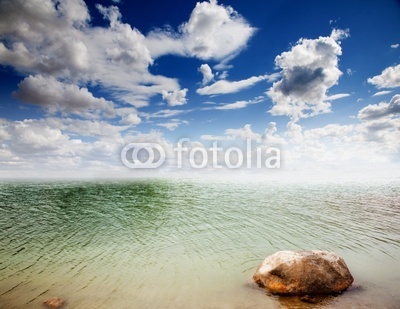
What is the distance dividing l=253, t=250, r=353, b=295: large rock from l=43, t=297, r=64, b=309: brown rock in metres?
8.94

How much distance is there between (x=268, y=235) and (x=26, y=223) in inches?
1017

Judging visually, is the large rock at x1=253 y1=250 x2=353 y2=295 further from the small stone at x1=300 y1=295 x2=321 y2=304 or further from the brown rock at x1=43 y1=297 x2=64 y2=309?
the brown rock at x1=43 y1=297 x2=64 y2=309

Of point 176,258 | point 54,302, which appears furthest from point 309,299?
point 54,302

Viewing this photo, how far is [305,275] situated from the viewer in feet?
34.5

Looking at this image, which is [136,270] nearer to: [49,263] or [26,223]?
[49,263]

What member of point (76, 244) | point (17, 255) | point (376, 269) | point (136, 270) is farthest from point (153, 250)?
point (376, 269)

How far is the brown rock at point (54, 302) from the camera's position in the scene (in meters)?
9.86

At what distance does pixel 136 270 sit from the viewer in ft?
44.7

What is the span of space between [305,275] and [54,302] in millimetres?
10928

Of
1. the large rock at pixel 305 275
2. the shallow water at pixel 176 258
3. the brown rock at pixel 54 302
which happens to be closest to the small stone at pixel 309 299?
the large rock at pixel 305 275

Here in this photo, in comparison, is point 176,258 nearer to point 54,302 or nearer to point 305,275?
point 54,302

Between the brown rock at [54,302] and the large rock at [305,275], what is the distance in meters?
8.94

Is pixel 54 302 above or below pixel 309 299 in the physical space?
below

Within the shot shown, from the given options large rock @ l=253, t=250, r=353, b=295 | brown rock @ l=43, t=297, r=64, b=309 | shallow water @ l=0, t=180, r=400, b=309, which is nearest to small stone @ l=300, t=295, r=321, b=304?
large rock @ l=253, t=250, r=353, b=295
